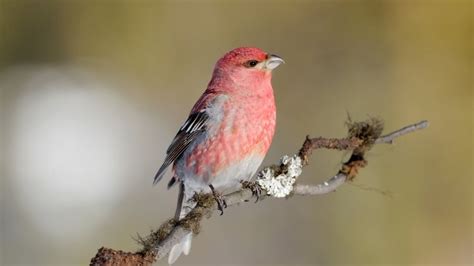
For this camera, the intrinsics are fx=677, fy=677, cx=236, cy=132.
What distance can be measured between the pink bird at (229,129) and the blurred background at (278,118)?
277cm

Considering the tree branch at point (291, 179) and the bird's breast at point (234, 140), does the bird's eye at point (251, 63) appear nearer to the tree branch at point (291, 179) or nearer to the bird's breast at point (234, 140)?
the bird's breast at point (234, 140)

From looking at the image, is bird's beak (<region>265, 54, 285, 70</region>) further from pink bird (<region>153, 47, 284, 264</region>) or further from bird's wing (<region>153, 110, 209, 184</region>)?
bird's wing (<region>153, 110, 209, 184</region>)

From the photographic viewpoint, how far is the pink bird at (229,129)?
301 cm

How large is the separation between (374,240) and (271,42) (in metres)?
2.40

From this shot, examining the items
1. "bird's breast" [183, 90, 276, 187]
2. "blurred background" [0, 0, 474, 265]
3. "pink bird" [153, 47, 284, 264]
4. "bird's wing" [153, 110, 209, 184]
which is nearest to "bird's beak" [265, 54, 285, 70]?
"pink bird" [153, 47, 284, 264]

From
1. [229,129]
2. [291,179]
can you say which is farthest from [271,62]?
[291,179]

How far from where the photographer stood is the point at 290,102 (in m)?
6.98

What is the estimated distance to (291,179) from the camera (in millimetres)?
2211

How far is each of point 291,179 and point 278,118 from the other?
4602 millimetres

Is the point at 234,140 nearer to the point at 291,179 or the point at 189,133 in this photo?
the point at 189,133

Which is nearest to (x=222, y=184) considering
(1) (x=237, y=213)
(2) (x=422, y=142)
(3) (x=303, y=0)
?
(1) (x=237, y=213)

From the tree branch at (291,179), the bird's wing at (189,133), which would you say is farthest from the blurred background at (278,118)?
the tree branch at (291,179)

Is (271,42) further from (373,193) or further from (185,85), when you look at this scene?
(373,193)

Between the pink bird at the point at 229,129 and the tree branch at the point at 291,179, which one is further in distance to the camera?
the pink bird at the point at 229,129
